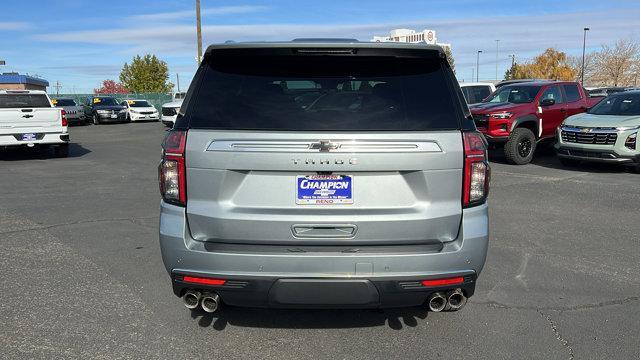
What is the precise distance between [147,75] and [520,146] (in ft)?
208

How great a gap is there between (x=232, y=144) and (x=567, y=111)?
12.1 metres

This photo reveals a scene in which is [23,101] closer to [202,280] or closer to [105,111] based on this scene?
[202,280]

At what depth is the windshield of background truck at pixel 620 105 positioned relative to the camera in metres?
11.2

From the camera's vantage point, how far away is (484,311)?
3930 mm

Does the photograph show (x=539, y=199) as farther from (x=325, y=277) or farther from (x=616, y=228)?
(x=325, y=277)

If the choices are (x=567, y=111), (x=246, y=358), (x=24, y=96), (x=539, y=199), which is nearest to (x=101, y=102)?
(x=24, y=96)

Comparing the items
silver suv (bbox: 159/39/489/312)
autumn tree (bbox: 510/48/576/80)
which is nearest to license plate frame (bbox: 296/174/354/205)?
silver suv (bbox: 159/39/489/312)

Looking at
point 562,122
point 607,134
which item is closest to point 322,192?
point 607,134

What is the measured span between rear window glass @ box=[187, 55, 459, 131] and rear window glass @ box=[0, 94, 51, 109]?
41.8 feet

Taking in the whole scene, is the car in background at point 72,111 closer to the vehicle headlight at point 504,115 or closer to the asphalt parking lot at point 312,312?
the asphalt parking lot at point 312,312

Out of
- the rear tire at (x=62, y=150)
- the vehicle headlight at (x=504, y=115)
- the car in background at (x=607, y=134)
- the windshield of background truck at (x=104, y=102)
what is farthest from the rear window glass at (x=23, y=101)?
the windshield of background truck at (x=104, y=102)

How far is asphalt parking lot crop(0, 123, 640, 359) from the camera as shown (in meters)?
3.39

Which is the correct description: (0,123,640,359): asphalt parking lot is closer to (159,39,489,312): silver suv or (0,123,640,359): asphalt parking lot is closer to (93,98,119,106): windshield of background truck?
(159,39,489,312): silver suv

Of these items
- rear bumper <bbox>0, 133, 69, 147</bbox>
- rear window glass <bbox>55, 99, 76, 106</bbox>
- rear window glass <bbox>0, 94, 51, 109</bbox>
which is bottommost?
rear bumper <bbox>0, 133, 69, 147</bbox>
